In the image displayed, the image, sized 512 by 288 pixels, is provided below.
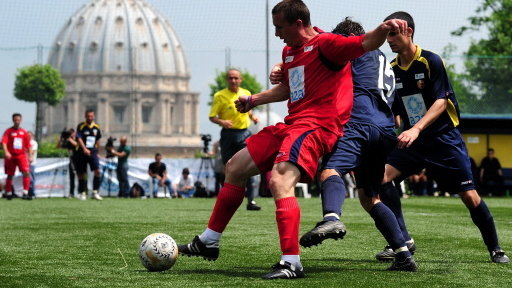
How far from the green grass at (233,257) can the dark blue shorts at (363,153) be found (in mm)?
645

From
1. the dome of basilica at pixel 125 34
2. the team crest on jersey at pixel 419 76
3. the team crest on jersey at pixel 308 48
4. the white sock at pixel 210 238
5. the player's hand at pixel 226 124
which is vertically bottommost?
the white sock at pixel 210 238

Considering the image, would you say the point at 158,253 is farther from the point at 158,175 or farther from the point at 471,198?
the point at 158,175

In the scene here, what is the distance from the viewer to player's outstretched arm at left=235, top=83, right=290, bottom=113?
284 inches

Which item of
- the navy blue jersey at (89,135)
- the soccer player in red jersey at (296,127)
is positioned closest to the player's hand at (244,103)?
the soccer player in red jersey at (296,127)

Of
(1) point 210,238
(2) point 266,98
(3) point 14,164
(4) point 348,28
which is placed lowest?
(1) point 210,238

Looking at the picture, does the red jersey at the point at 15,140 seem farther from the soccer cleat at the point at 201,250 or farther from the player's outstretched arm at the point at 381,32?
the player's outstretched arm at the point at 381,32

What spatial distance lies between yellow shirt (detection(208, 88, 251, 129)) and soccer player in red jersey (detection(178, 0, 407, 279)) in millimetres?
9332

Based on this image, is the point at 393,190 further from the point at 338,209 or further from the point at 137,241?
the point at 137,241

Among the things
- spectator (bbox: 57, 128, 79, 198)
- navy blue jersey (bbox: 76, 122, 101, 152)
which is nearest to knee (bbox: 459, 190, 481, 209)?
navy blue jersey (bbox: 76, 122, 101, 152)

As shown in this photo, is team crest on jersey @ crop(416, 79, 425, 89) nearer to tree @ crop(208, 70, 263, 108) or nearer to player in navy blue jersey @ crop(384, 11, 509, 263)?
player in navy blue jersey @ crop(384, 11, 509, 263)

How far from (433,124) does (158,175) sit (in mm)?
22493

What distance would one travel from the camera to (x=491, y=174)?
96.6ft

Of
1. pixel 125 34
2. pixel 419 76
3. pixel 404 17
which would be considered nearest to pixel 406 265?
pixel 419 76

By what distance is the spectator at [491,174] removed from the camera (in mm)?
29297
